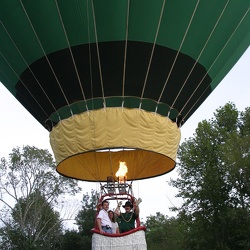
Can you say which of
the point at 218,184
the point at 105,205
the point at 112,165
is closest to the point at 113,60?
the point at 105,205

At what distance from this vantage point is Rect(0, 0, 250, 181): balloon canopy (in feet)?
18.1

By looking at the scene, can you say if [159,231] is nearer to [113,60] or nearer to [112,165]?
[112,165]

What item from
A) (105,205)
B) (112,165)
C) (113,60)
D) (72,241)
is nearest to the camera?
(105,205)

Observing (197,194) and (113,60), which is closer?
(113,60)

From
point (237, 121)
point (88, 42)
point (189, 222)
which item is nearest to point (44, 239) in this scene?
point (189, 222)

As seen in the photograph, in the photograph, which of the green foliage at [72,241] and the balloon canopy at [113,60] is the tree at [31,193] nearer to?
the green foliage at [72,241]

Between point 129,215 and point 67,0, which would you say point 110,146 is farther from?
point 67,0

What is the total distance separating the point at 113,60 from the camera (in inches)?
222

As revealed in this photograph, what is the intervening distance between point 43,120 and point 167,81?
2.20 metres

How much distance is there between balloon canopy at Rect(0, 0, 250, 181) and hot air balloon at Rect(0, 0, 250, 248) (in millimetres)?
14

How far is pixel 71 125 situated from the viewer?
231 inches

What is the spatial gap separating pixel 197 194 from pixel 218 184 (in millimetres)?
1145

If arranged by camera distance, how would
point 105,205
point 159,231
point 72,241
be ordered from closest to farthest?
point 105,205 < point 72,241 < point 159,231

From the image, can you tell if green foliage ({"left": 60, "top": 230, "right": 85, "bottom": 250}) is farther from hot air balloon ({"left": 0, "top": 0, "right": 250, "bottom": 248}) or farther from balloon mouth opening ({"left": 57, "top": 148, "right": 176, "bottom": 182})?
hot air balloon ({"left": 0, "top": 0, "right": 250, "bottom": 248})
